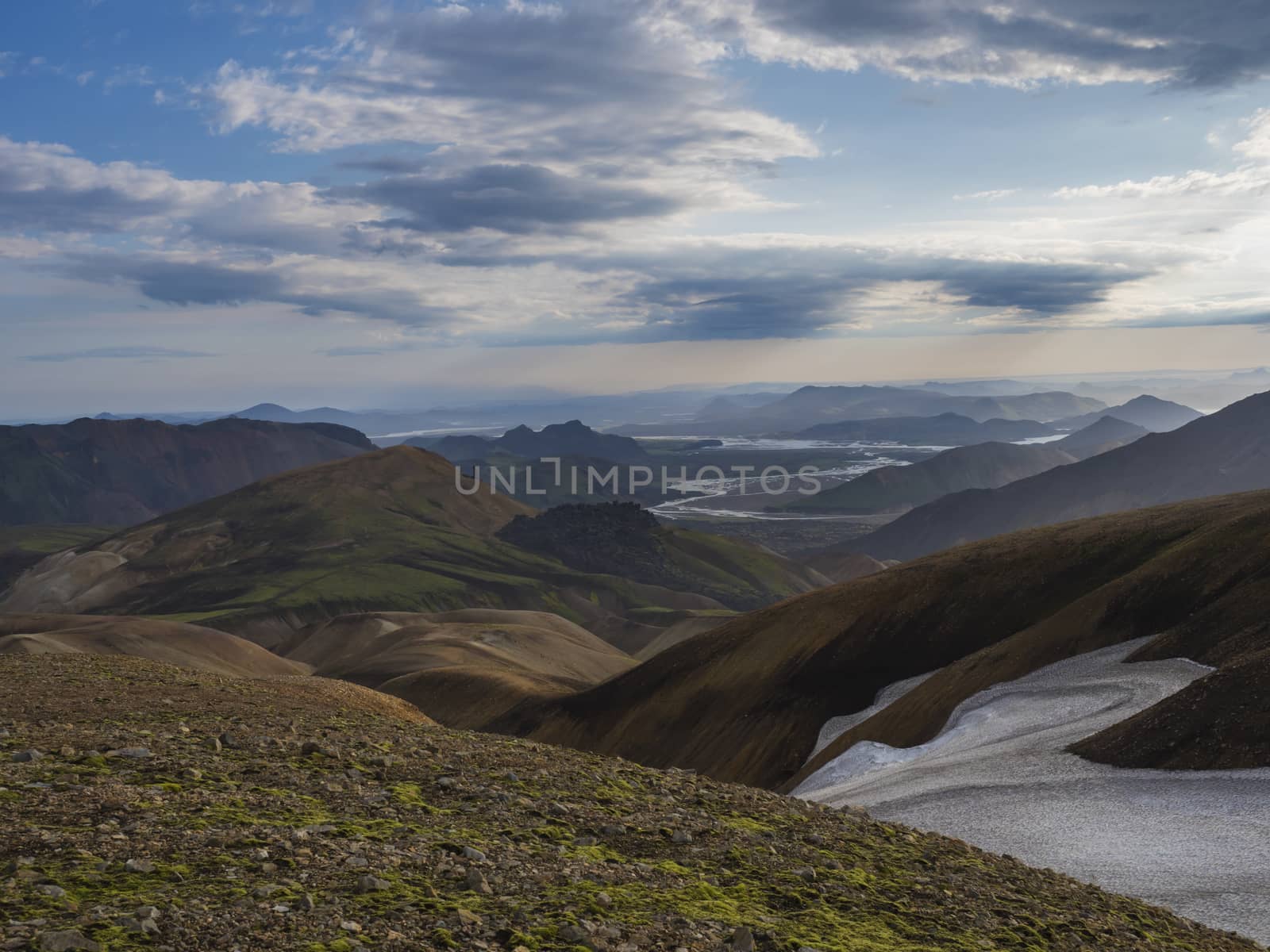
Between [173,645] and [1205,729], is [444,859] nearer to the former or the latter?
[1205,729]

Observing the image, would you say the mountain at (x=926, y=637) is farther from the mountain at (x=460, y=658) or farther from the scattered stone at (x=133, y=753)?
the scattered stone at (x=133, y=753)

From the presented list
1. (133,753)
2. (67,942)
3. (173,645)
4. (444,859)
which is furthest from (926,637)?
(173,645)

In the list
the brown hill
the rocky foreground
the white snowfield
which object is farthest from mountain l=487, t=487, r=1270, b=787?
the rocky foreground

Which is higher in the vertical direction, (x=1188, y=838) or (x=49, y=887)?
(x=49, y=887)

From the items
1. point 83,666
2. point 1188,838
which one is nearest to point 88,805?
point 83,666

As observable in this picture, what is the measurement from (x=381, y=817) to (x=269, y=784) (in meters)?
2.82

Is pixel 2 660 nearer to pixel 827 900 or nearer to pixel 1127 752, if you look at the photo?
pixel 827 900

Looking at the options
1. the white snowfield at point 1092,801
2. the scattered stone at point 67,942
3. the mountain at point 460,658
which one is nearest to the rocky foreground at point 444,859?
the scattered stone at point 67,942

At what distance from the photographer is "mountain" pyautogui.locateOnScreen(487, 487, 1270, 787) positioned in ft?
192

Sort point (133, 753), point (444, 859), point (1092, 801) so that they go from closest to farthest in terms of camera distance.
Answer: point (444, 859)
point (133, 753)
point (1092, 801)

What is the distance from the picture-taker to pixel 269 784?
61.7 feet

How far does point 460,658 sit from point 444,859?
439 feet

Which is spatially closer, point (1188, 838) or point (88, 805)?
point (88, 805)

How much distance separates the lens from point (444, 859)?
15.2 meters
